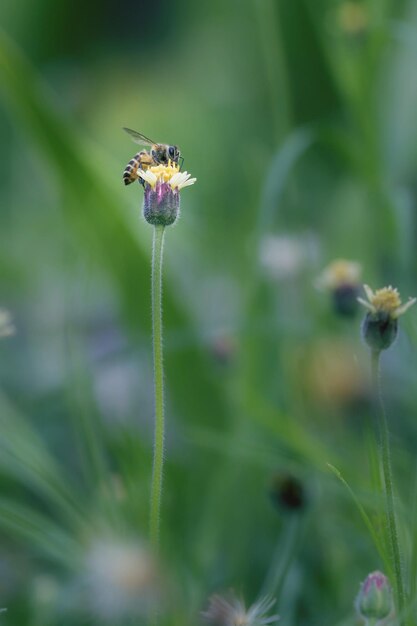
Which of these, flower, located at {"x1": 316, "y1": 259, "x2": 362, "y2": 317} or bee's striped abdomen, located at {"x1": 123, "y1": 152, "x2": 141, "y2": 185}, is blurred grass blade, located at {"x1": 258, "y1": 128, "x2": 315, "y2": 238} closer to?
flower, located at {"x1": 316, "y1": 259, "x2": 362, "y2": 317}

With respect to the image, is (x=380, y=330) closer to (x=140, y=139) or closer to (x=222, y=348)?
(x=140, y=139)

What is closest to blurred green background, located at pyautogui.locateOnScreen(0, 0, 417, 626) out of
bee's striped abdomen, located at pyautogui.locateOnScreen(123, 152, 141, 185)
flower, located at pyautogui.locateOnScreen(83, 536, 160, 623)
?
flower, located at pyautogui.locateOnScreen(83, 536, 160, 623)

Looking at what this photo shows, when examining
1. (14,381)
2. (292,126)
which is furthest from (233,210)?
(14,381)

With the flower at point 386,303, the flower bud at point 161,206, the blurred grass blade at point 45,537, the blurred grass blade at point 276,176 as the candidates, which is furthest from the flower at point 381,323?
the blurred grass blade at point 276,176

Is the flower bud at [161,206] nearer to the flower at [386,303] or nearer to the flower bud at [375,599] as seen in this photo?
the flower at [386,303]

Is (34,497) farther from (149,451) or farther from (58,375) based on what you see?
(58,375)

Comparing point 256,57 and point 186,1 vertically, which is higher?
point 186,1

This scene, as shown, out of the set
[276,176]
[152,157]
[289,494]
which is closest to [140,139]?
[152,157]
